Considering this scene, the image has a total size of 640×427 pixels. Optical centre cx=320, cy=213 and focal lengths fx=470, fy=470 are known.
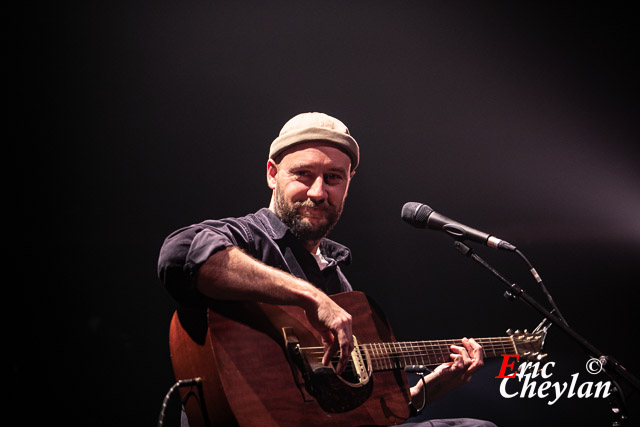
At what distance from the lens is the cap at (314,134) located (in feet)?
7.63

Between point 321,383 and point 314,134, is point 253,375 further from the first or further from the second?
point 314,134

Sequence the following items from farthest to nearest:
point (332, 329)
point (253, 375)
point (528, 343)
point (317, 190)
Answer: point (528, 343), point (317, 190), point (332, 329), point (253, 375)

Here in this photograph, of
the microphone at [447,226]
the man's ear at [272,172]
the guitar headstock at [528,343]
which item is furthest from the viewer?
the guitar headstock at [528,343]

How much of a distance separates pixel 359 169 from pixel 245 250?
6.37ft

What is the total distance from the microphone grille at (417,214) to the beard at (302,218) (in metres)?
0.37

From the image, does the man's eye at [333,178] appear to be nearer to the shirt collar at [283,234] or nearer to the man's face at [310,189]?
the man's face at [310,189]

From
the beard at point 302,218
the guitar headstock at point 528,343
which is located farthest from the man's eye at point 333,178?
the guitar headstock at point 528,343

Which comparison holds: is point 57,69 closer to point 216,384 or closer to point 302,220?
point 302,220

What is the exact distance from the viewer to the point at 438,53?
387 cm

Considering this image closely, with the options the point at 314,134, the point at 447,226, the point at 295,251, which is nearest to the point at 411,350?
the point at 447,226

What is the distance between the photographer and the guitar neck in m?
1.99

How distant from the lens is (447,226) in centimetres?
223

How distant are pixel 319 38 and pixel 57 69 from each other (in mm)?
1828

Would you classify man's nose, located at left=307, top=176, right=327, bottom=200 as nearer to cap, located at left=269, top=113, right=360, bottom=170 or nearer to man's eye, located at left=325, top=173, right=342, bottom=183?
man's eye, located at left=325, top=173, right=342, bottom=183
